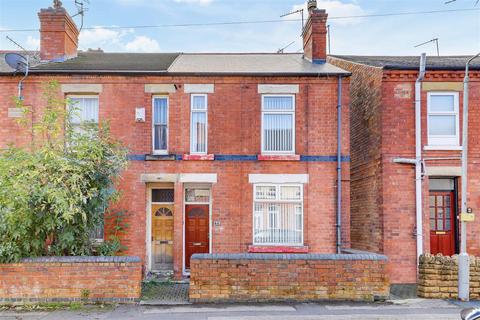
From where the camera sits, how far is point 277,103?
13320mm

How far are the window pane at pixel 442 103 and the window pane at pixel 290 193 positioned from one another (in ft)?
16.0

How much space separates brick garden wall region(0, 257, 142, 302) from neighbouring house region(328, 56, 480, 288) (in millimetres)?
7423

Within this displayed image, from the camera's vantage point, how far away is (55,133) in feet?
35.1

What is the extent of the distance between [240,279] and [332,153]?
5224mm

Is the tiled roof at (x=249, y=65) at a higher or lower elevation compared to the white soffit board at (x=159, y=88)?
higher

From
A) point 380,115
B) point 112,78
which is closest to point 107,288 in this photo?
point 112,78

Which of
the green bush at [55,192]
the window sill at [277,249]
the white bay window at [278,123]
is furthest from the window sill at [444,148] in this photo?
the green bush at [55,192]

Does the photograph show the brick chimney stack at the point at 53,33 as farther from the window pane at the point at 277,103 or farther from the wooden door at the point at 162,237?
the window pane at the point at 277,103

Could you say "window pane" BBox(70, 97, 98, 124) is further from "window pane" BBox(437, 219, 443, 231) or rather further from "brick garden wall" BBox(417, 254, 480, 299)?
"window pane" BBox(437, 219, 443, 231)

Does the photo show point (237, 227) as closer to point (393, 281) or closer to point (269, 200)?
point (269, 200)

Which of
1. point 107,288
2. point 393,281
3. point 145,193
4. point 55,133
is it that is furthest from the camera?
point 145,193

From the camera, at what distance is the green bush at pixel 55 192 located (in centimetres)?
971

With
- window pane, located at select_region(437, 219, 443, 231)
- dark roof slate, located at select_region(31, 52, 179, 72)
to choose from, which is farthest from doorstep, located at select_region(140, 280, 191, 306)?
window pane, located at select_region(437, 219, 443, 231)

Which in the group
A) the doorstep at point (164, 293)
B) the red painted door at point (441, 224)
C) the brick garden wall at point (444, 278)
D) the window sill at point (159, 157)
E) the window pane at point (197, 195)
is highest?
the window sill at point (159, 157)
